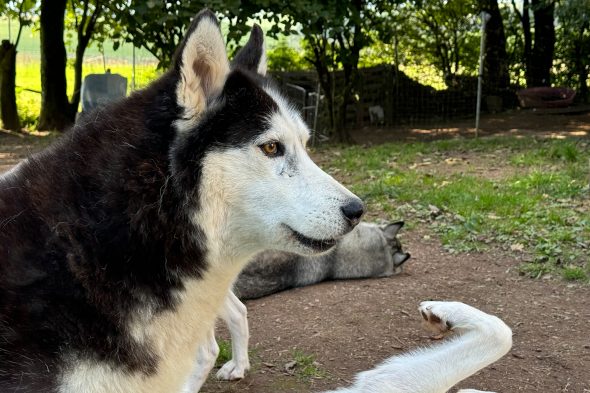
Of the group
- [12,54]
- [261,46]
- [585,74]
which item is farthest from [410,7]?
[261,46]

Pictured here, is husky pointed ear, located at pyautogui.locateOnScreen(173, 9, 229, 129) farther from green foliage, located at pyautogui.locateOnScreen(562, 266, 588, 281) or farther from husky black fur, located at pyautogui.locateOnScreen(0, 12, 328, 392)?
green foliage, located at pyautogui.locateOnScreen(562, 266, 588, 281)

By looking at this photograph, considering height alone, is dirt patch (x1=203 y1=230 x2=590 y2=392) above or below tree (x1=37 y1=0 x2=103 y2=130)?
below

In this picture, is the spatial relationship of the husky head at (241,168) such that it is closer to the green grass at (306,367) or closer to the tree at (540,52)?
the green grass at (306,367)

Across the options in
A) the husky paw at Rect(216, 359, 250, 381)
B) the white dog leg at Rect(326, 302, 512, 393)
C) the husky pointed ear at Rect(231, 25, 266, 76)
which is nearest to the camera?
the husky pointed ear at Rect(231, 25, 266, 76)

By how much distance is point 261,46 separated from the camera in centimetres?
306

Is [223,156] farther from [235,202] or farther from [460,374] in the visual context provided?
[460,374]

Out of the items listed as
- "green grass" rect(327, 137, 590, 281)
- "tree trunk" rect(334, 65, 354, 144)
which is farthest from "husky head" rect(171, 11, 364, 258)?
"tree trunk" rect(334, 65, 354, 144)

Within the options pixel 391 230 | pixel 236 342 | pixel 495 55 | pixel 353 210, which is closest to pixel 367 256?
pixel 391 230

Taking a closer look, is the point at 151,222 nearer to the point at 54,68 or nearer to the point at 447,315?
the point at 447,315

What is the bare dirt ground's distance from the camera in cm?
403

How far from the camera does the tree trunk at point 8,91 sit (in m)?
17.8

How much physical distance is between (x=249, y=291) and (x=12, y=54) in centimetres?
1539

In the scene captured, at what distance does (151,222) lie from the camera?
243 cm

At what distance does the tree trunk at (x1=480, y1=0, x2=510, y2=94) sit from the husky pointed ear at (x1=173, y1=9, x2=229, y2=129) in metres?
18.7
